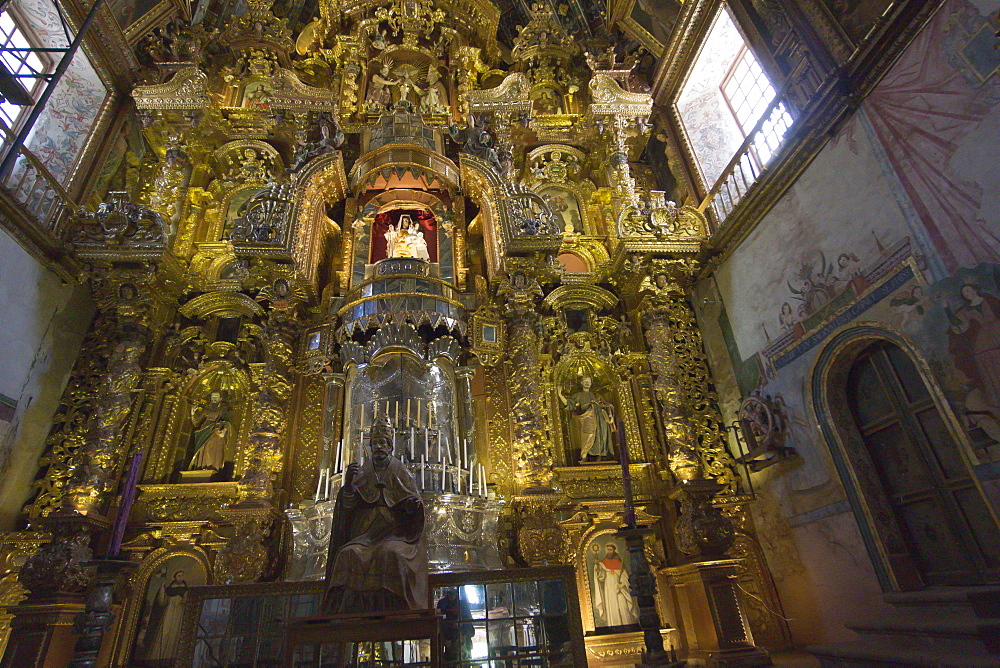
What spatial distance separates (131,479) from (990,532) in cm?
928

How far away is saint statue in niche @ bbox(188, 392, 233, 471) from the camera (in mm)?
9859

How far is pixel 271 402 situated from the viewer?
32.3ft

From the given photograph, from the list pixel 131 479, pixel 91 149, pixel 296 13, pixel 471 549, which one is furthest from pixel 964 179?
pixel 296 13

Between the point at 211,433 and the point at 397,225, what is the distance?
5.91 meters

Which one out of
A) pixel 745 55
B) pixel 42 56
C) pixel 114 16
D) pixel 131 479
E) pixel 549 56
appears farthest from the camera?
pixel 549 56

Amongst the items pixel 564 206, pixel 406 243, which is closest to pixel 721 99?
pixel 564 206

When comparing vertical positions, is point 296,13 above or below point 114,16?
above

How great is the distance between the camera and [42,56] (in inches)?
413

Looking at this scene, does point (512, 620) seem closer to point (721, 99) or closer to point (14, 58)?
point (721, 99)

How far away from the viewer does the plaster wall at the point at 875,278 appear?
549 cm

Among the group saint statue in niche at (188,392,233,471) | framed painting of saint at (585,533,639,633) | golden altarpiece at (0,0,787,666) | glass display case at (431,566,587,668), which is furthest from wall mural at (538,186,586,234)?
glass display case at (431,566,587,668)

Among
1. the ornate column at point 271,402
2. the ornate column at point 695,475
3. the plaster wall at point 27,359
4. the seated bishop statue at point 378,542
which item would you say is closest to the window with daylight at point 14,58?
the plaster wall at point 27,359

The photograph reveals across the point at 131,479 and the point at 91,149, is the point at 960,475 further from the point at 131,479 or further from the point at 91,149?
the point at 91,149

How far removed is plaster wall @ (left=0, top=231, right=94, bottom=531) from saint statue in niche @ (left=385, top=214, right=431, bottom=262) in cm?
623
